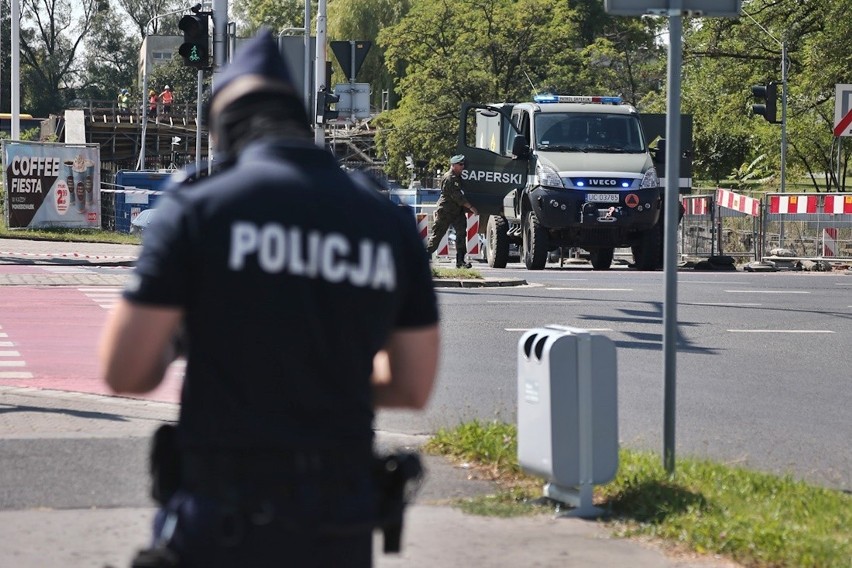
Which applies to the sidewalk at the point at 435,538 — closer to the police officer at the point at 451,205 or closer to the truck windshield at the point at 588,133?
the police officer at the point at 451,205

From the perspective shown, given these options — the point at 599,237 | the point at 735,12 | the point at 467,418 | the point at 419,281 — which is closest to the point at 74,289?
the point at 599,237

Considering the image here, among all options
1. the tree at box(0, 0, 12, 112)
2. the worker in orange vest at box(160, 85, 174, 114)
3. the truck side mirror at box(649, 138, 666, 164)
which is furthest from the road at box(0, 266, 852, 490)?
the tree at box(0, 0, 12, 112)

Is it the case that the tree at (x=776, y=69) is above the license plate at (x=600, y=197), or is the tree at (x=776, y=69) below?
above

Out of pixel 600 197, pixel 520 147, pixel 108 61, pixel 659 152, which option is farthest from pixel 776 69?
pixel 108 61

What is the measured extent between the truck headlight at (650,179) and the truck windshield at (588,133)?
0.56 m

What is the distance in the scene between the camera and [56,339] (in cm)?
1366

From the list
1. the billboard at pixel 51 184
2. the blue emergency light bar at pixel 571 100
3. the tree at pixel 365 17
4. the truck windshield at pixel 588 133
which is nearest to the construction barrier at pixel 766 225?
the blue emergency light bar at pixel 571 100

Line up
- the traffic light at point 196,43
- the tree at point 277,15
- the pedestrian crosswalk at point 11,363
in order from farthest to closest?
the tree at point 277,15
the traffic light at point 196,43
the pedestrian crosswalk at point 11,363

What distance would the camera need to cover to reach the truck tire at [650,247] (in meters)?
23.9

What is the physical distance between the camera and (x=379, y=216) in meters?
2.96

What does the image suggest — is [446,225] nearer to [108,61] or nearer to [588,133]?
[588,133]

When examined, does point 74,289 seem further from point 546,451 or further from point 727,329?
point 546,451

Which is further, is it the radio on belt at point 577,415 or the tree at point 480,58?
the tree at point 480,58

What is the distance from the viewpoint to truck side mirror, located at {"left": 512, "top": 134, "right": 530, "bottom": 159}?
22.5 metres
